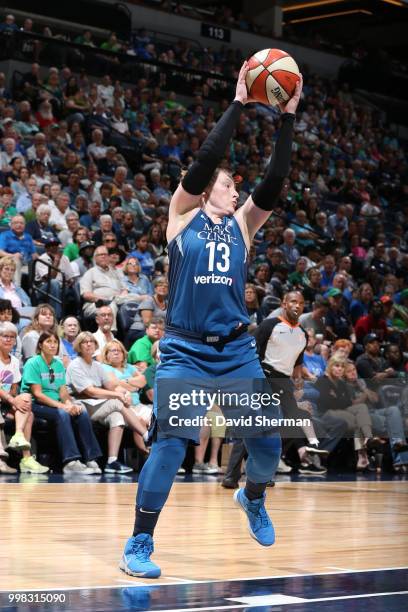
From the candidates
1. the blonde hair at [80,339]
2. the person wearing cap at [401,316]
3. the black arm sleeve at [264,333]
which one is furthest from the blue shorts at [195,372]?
the person wearing cap at [401,316]

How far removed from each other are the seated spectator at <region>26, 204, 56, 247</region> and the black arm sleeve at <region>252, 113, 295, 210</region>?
831 centimetres

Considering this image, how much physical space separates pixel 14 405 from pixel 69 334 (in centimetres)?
152

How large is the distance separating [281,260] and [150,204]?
2.16m

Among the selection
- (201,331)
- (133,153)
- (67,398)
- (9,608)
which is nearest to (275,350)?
(67,398)

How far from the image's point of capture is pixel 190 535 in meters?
5.96

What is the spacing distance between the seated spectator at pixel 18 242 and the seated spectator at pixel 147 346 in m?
1.74

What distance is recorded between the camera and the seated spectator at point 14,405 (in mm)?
9547

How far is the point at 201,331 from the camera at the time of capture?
4.57 meters

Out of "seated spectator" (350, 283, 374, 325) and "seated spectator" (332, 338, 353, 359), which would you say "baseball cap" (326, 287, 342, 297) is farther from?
"seated spectator" (332, 338, 353, 359)

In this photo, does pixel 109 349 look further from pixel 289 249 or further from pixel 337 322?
pixel 289 249

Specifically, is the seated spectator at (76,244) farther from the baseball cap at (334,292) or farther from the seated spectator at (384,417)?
the baseball cap at (334,292)

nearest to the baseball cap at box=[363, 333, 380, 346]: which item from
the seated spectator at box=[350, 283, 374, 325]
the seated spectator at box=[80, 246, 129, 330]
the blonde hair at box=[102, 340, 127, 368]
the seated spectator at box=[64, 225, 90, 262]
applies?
the seated spectator at box=[350, 283, 374, 325]

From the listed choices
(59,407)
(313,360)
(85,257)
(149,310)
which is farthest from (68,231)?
(59,407)

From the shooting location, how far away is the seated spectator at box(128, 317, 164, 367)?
11.2 m
